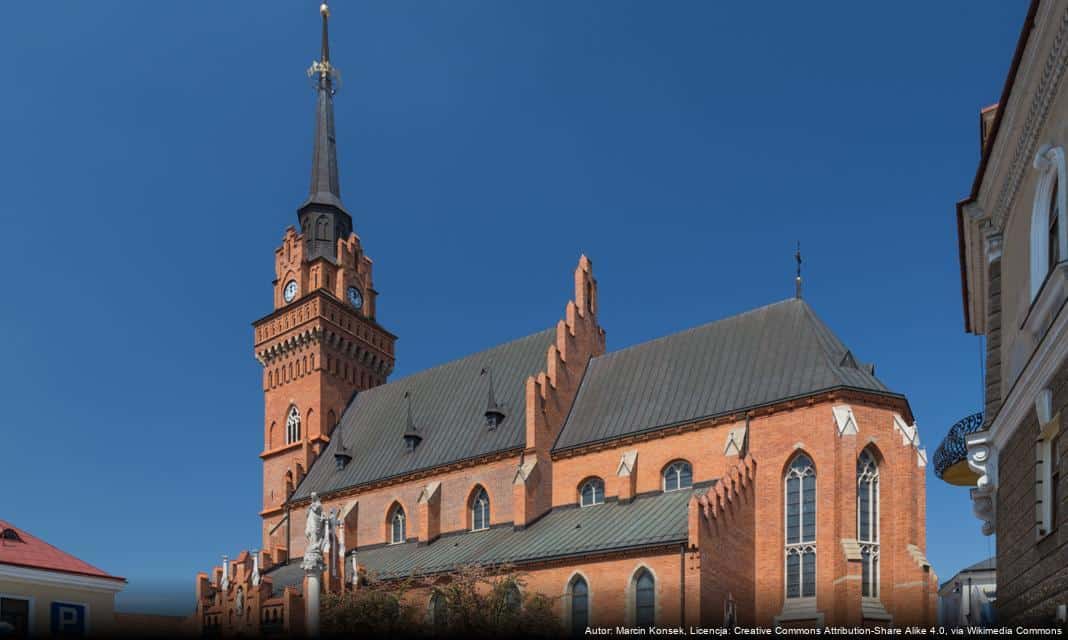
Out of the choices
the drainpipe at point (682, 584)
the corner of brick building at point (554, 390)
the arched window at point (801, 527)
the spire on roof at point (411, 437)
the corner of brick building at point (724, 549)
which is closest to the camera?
the drainpipe at point (682, 584)

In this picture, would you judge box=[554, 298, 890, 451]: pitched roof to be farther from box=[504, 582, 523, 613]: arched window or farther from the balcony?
the balcony

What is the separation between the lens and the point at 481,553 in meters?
37.1

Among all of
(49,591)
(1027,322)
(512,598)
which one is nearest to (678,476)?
(512,598)

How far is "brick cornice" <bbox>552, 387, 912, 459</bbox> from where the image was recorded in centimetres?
3350

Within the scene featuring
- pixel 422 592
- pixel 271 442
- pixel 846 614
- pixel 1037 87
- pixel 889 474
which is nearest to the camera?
pixel 1037 87

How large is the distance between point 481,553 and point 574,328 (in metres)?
11.0

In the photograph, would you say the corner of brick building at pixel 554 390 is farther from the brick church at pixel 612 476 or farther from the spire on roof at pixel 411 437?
the spire on roof at pixel 411 437

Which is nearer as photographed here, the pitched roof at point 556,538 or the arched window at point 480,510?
the pitched roof at point 556,538

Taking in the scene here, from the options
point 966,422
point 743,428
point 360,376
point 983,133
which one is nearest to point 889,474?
point 743,428

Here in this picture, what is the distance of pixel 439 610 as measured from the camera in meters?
34.2

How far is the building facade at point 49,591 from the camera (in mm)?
24422

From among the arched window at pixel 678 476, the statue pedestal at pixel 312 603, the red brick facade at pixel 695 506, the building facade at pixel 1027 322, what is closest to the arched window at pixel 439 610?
the red brick facade at pixel 695 506

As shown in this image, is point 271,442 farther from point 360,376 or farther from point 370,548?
point 370,548

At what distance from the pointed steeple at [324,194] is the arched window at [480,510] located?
20374 mm
